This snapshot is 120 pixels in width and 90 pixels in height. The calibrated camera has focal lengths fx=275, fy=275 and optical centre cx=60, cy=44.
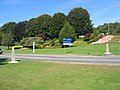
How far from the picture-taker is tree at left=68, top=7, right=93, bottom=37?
346 ft

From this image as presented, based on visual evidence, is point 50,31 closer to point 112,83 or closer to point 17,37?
point 17,37

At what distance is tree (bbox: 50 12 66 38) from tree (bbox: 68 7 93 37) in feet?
12.5

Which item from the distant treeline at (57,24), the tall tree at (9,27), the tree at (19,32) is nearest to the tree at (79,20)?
the distant treeline at (57,24)

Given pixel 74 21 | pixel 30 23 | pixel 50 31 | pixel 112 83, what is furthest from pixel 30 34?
pixel 112 83

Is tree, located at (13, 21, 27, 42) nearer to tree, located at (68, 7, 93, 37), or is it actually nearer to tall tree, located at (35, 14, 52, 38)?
A: tall tree, located at (35, 14, 52, 38)

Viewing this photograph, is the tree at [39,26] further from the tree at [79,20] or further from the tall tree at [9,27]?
the tall tree at [9,27]

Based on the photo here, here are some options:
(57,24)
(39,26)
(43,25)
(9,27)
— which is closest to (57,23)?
(57,24)

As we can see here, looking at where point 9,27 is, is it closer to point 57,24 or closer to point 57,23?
point 57,23

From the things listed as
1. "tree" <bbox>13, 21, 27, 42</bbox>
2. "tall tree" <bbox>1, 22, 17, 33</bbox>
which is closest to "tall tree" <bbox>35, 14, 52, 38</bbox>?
"tree" <bbox>13, 21, 27, 42</bbox>

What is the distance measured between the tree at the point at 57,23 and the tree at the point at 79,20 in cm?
381

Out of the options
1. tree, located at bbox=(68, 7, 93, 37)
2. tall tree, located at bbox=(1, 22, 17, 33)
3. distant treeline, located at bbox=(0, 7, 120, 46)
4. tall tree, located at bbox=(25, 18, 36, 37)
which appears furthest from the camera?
tall tree, located at bbox=(1, 22, 17, 33)

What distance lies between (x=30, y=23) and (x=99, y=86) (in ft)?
354

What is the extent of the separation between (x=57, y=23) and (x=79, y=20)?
9431mm

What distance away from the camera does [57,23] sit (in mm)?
101875
